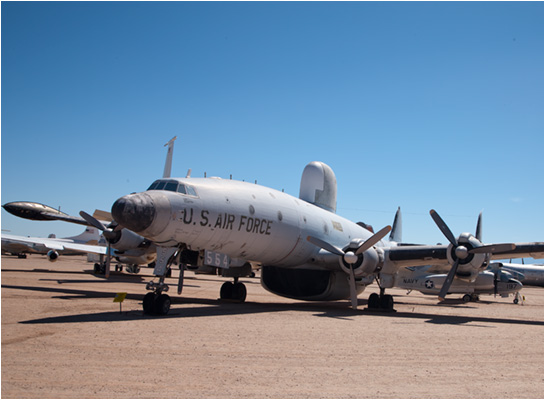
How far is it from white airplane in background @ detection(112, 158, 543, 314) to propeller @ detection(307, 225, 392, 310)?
4 centimetres

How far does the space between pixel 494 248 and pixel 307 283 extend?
294 inches

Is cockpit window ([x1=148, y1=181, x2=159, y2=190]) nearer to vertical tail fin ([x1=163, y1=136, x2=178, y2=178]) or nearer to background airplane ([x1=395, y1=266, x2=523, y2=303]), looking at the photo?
vertical tail fin ([x1=163, y1=136, x2=178, y2=178])

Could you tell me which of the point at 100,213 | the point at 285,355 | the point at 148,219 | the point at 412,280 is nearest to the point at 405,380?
the point at 285,355

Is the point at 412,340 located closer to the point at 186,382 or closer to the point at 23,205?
the point at 186,382

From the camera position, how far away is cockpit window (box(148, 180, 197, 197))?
15.0m

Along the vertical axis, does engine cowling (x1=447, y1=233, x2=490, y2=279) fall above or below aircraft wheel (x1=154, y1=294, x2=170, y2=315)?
above

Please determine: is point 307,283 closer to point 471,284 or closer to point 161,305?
point 161,305

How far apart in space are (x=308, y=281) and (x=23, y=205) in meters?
15.7

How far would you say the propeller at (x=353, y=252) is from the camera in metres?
18.9

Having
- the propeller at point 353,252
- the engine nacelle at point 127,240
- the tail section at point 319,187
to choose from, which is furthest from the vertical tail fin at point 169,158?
the propeller at point 353,252

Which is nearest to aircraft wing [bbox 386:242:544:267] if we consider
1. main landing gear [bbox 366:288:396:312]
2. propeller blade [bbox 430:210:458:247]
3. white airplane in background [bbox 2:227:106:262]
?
propeller blade [bbox 430:210:458:247]

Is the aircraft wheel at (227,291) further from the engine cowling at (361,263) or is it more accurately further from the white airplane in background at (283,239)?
the engine cowling at (361,263)

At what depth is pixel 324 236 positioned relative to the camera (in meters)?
20.8

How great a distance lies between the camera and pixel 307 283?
69.3 ft
